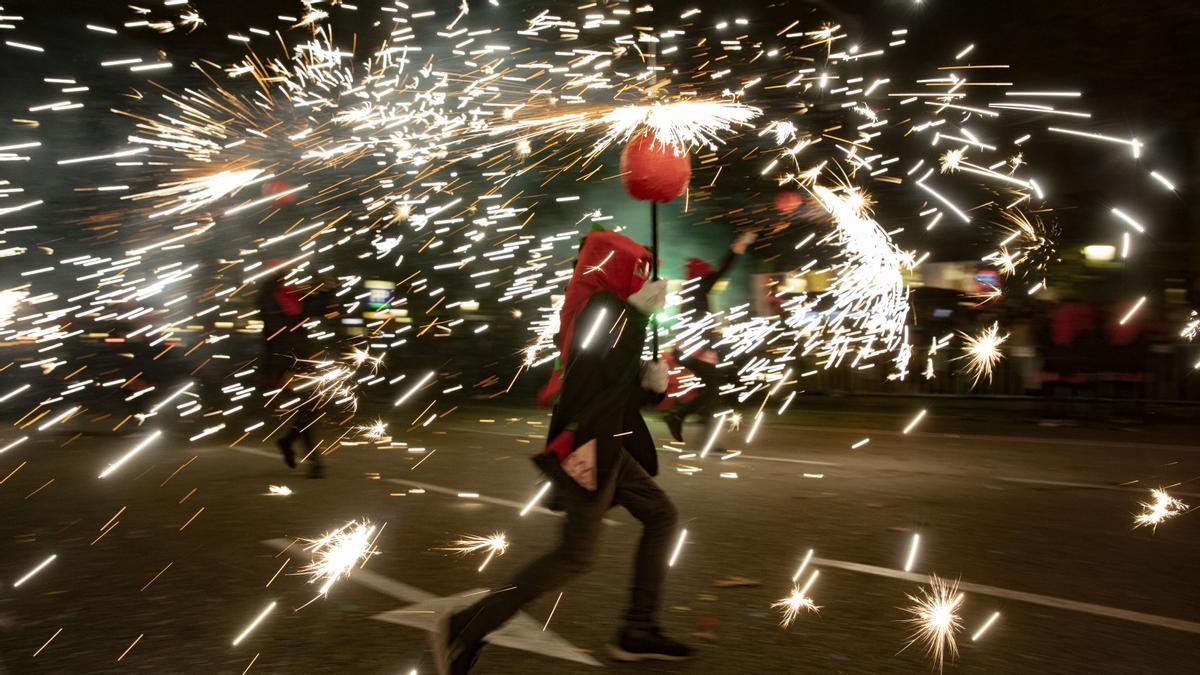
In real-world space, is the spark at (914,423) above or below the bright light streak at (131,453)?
above

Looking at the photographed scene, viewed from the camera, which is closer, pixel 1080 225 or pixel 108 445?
pixel 108 445

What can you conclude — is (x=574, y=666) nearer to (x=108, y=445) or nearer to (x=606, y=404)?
(x=606, y=404)

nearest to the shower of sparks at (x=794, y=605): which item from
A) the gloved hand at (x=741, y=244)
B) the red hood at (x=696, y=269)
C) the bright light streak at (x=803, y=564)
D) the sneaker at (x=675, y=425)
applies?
the bright light streak at (x=803, y=564)

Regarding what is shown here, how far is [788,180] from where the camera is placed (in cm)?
1549

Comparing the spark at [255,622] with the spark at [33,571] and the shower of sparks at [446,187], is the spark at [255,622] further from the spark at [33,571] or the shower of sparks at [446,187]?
the shower of sparks at [446,187]

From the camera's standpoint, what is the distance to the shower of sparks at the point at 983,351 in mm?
14805

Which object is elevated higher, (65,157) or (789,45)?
(789,45)

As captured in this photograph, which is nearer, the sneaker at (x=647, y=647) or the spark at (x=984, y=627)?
the sneaker at (x=647, y=647)

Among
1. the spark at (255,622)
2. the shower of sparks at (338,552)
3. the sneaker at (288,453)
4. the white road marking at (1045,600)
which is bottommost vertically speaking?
the spark at (255,622)

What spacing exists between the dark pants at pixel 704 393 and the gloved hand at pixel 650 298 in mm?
6341

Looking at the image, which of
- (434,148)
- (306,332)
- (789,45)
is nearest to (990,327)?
(789,45)

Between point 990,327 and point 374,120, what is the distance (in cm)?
899

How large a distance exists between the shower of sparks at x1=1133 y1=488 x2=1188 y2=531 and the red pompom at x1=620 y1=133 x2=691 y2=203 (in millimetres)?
3840

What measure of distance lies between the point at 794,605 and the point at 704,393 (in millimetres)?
5374
